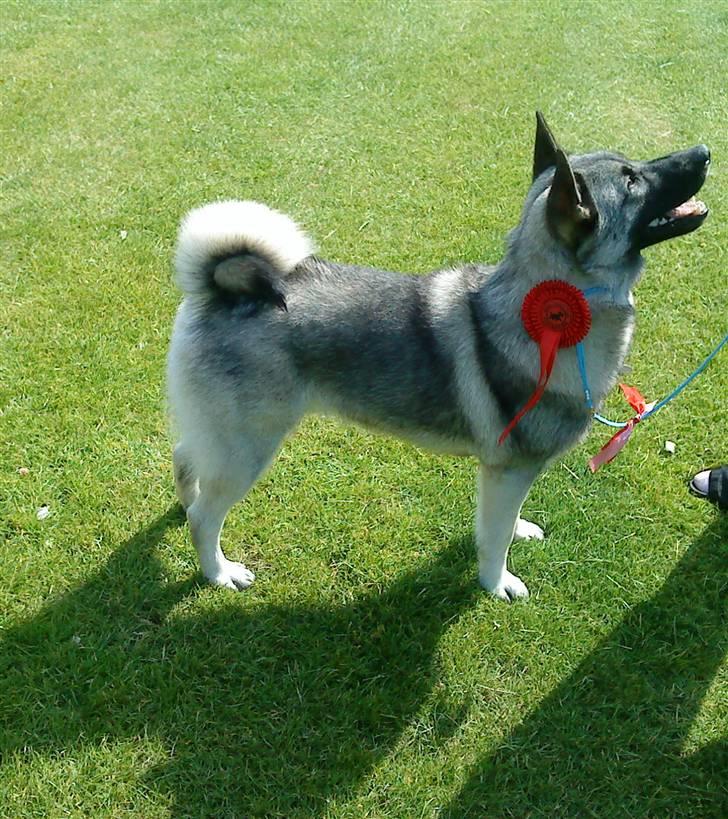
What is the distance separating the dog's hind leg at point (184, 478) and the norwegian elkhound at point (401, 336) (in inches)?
8.4

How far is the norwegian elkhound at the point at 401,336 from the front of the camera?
244cm

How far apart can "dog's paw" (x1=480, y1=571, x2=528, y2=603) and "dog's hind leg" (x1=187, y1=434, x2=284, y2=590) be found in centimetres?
105

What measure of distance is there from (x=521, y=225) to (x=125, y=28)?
6633 millimetres

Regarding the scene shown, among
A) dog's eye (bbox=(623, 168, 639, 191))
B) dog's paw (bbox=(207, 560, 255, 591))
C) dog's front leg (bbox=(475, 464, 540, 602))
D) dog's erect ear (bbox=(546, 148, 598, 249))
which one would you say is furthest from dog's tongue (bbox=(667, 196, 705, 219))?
dog's paw (bbox=(207, 560, 255, 591))

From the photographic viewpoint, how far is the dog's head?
2257mm

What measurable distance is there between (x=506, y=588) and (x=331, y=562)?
0.79 metres

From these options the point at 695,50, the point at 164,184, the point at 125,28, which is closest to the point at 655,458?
the point at 164,184

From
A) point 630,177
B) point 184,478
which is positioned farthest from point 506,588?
point 630,177

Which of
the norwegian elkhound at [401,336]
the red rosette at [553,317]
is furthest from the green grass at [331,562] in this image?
the red rosette at [553,317]

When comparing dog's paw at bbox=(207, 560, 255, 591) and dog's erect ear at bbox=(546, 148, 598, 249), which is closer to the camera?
dog's erect ear at bbox=(546, 148, 598, 249)

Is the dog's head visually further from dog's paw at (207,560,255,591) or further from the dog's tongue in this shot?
dog's paw at (207,560,255,591)

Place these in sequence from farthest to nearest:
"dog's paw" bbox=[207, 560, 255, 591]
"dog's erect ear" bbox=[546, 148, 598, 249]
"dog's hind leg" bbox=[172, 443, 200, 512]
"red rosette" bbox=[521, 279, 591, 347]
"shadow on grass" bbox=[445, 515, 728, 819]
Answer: "dog's paw" bbox=[207, 560, 255, 591]
"dog's hind leg" bbox=[172, 443, 200, 512]
"shadow on grass" bbox=[445, 515, 728, 819]
"red rosette" bbox=[521, 279, 591, 347]
"dog's erect ear" bbox=[546, 148, 598, 249]

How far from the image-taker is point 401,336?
261 centimetres

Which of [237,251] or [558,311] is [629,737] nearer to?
[558,311]
